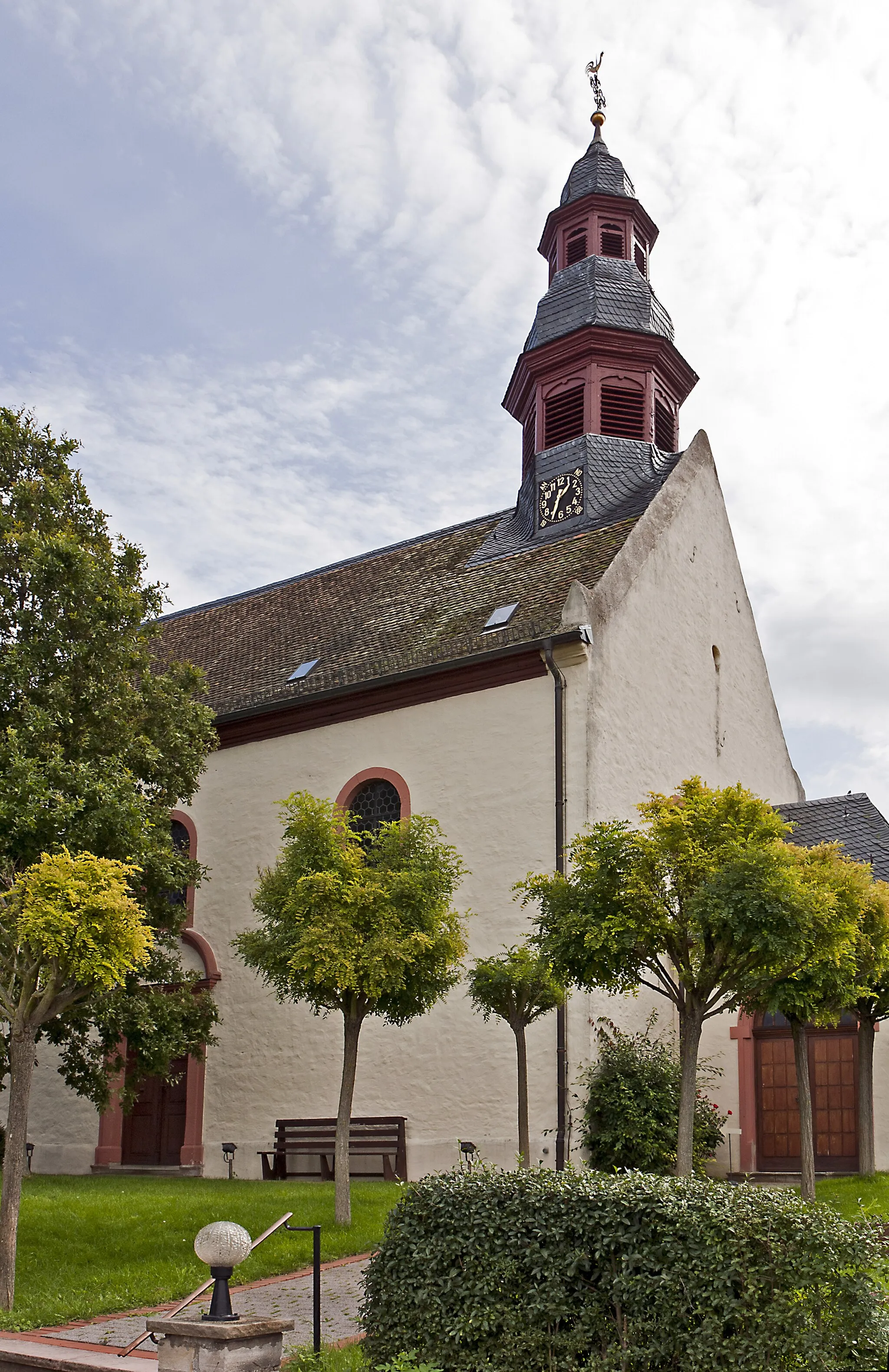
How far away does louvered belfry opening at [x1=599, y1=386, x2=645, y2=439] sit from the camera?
24234 mm

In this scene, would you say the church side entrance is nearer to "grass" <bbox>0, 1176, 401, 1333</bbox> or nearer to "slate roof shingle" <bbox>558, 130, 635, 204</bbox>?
"grass" <bbox>0, 1176, 401, 1333</bbox>

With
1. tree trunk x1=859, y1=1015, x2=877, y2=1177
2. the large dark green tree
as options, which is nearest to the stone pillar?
the large dark green tree

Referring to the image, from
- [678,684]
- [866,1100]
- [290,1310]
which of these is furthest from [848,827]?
[290,1310]

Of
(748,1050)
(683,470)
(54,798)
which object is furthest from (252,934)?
(683,470)

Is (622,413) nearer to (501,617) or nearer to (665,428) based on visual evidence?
(665,428)

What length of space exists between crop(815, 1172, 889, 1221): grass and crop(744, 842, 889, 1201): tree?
482 mm

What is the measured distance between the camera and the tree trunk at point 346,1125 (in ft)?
44.2

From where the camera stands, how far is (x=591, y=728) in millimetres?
17750

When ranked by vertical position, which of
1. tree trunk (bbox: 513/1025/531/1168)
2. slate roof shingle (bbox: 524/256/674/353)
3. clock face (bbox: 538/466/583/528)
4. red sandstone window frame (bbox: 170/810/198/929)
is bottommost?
tree trunk (bbox: 513/1025/531/1168)

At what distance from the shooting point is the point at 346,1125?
1388cm

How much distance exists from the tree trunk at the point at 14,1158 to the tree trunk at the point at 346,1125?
3.46 m

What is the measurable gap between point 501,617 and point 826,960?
337 inches

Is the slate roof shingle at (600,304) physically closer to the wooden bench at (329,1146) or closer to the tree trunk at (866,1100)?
the tree trunk at (866,1100)

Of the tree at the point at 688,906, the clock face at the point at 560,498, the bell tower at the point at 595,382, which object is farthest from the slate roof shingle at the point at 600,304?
the tree at the point at 688,906
